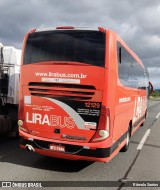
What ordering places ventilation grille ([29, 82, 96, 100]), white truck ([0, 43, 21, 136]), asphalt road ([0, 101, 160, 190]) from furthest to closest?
white truck ([0, 43, 21, 136]) < ventilation grille ([29, 82, 96, 100]) < asphalt road ([0, 101, 160, 190])

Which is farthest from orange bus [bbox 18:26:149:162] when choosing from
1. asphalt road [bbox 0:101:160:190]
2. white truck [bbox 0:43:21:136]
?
white truck [bbox 0:43:21:136]

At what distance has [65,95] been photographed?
679 centimetres

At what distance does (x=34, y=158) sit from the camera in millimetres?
8016

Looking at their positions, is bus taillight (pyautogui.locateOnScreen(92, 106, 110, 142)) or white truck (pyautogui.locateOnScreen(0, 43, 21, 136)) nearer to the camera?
bus taillight (pyautogui.locateOnScreen(92, 106, 110, 142))

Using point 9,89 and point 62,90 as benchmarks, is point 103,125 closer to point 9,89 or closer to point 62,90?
point 62,90

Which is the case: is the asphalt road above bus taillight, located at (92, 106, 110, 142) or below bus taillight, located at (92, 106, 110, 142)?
below

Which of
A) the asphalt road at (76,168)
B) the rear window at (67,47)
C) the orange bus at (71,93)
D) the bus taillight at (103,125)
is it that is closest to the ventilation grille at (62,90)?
the orange bus at (71,93)

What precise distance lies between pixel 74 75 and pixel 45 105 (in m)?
0.99

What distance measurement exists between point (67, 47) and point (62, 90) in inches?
38.9

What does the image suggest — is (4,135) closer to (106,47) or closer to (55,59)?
(55,59)

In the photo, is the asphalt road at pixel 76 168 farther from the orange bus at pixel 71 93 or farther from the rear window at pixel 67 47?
the rear window at pixel 67 47

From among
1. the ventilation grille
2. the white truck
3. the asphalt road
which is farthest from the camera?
the white truck

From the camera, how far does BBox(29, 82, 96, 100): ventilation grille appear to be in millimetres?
6613

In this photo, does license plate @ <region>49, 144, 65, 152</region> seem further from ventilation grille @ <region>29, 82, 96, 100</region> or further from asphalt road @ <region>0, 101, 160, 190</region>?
ventilation grille @ <region>29, 82, 96, 100</region>
